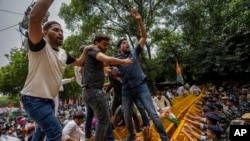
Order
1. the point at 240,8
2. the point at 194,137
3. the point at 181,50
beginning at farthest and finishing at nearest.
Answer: the point at 181,50
the point at 240,8
the point at 194,137

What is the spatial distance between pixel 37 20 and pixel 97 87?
1351mm

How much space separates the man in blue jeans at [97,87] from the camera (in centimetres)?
346

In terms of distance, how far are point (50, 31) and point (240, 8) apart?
633 inches

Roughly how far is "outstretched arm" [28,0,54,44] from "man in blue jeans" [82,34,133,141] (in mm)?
1062

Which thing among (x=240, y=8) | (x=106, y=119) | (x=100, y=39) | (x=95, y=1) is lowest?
(x=106, y=119)

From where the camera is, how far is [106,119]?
3.48 m

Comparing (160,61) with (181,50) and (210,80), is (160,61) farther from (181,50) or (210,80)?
(210,80)

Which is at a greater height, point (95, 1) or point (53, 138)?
point (95, 1)

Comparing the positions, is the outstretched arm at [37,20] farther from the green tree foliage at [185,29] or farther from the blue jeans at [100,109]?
the green tree foliage at [185,29]

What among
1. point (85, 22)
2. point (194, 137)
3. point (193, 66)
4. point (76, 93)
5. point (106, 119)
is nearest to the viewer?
point (106, 119)

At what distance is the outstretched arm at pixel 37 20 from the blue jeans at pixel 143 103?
6.14 ft

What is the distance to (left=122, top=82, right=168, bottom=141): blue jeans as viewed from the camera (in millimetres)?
3822

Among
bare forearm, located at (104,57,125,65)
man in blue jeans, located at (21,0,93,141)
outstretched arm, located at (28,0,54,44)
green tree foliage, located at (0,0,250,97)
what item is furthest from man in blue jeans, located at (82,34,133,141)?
green tree foliage, located at (0,0,250,97)

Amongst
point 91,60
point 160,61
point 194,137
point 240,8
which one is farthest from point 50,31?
point 160,61
